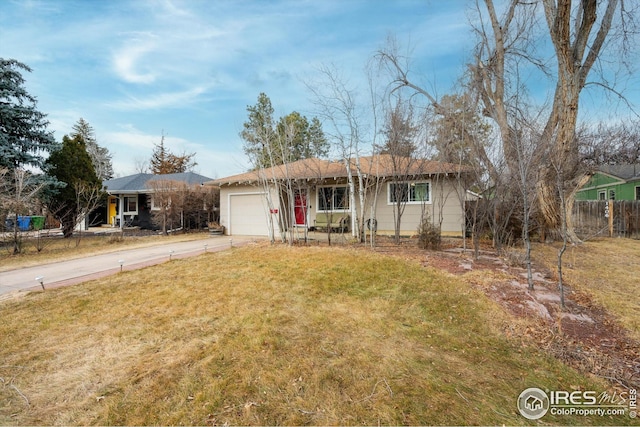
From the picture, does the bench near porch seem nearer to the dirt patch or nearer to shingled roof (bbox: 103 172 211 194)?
the dirt patch

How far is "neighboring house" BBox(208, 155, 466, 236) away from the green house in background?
40.4 ft

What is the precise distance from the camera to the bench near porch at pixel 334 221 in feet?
38.1

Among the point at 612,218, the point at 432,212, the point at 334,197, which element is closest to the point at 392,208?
the point at 432,212

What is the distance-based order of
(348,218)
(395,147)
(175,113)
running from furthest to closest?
(175,113) → (348,218) → (395,147)

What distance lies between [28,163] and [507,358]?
17.5 meters

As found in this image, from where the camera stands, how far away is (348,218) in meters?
12.1

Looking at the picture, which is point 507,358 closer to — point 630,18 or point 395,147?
point 395,147

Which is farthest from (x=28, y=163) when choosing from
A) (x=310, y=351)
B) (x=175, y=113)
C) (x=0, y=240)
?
→ (x=310, y=351)

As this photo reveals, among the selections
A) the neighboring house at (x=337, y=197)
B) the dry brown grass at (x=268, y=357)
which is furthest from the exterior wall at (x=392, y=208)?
the dry brown grass at (x=268, y=357)

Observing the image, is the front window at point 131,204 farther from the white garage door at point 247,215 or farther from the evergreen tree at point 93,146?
the evergreen tree at point 93,146

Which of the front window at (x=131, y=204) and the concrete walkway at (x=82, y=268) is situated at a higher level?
the front window at (x=131, y=204)

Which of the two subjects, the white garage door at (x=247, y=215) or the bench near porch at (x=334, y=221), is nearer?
the bench near porch at (x=334, y=221)

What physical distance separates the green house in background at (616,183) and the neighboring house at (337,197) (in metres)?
12.3

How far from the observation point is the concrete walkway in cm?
590
